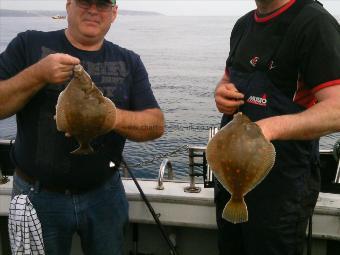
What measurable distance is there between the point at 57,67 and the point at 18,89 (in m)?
0.44

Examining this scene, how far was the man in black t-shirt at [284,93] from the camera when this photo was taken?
8.50 ft

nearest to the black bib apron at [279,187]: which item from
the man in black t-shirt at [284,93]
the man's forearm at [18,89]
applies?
the man in black t-shirt at [284,93]

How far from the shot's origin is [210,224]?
3879 millimetres

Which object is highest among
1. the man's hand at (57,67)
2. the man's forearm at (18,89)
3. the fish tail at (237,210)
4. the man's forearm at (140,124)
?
the man's hand at (57,67)

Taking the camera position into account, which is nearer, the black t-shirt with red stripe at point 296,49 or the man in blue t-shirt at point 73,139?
the black t-shirt with red stripe at point 296,49

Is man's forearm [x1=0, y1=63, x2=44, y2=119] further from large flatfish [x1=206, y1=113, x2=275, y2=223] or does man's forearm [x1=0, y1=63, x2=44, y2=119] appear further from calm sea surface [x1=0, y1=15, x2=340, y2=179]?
calm sea surface [x1=0, y1=15, x2=340, y2=179]

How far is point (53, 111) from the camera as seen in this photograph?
122 inches

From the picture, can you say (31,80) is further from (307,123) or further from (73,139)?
(307,123)

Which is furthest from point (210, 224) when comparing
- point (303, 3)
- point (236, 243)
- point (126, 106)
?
point (303, 3)

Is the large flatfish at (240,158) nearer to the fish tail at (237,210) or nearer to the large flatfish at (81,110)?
the fish tail at (237,210)

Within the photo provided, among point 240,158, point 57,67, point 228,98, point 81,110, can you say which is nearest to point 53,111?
point 57,67

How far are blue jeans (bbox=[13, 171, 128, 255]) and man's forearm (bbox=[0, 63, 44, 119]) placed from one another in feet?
2.07

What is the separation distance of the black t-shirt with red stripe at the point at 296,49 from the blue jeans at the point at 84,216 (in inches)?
58.8

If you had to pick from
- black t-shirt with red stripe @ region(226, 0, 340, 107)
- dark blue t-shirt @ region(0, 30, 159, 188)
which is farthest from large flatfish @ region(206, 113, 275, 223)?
dark blue t-shirt @ region(0, 30, 159, 188)
